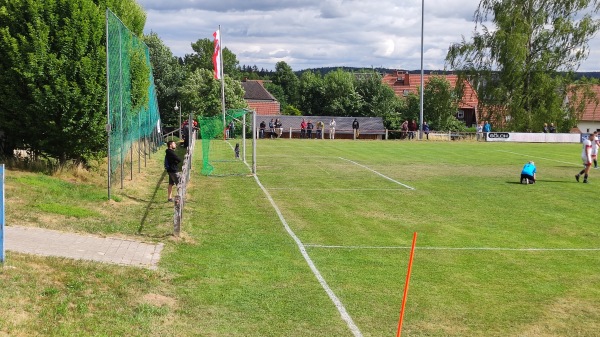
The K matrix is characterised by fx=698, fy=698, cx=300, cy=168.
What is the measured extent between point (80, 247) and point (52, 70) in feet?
26.9

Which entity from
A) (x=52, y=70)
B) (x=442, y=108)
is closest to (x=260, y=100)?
(x=442, y=108)

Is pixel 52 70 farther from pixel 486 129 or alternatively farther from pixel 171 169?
pixel 486 129

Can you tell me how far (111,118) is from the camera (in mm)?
19094

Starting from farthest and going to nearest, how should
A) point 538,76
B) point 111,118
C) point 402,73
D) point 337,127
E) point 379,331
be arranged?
point 402,73, point 337,127, point 538,76, point 111,118, point 379,331

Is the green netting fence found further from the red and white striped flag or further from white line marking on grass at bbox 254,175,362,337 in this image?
the red and white striped flag

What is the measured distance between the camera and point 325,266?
39.9 feet

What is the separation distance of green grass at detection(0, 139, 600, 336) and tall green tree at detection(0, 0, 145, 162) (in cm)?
180

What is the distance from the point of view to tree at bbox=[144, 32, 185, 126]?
71875 mm

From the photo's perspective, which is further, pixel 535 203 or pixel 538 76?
pixel 538 76

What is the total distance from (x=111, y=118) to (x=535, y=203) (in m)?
12.2

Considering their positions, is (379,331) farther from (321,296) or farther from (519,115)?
(519,115)

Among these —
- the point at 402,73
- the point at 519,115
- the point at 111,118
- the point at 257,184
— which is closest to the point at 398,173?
the point at 257,184

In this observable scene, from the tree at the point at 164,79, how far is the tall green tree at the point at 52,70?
5165 cm

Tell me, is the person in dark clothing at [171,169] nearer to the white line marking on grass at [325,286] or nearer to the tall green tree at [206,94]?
the white line marking on grass at [325,286]
